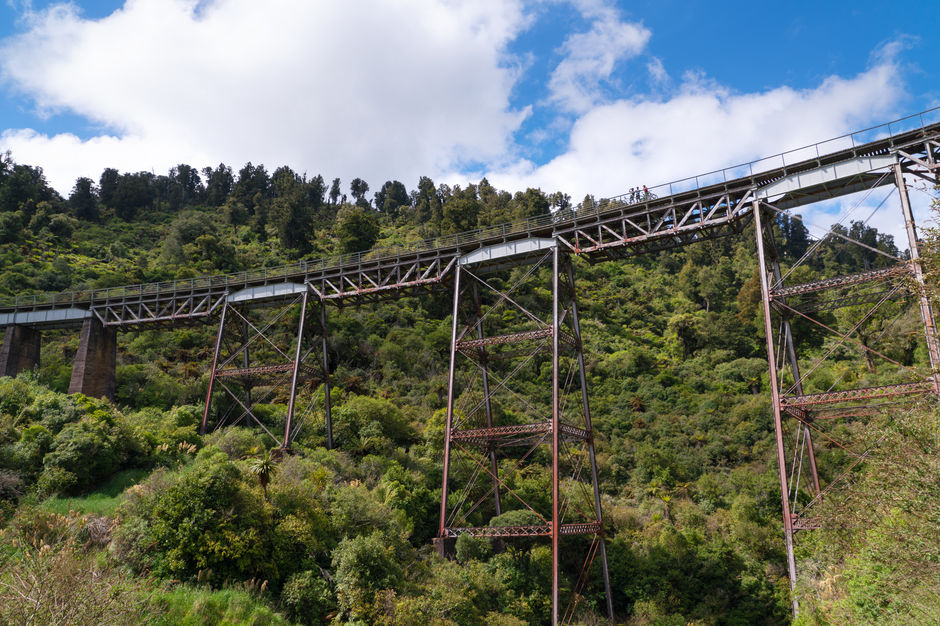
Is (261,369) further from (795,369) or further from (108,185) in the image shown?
(108,185)

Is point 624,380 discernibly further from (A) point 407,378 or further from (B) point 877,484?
Answer: (B) point 877,484

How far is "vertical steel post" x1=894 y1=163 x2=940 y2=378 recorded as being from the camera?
13699 millimetres

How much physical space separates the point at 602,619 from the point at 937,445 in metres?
14.2

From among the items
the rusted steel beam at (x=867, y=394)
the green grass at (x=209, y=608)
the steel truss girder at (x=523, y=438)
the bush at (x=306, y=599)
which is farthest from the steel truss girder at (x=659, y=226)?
the green grass at (x=209, y=608)

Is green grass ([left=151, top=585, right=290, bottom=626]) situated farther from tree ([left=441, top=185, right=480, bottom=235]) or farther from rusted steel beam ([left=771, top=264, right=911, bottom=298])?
tree ([left=441, top=185, right=480, bottom=235])

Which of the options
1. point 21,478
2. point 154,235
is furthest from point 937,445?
point 154,235

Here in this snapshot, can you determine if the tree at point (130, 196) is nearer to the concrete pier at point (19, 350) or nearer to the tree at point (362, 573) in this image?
the concrete pier at point (19, 350)

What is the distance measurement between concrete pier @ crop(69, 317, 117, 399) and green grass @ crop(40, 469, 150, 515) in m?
10.9

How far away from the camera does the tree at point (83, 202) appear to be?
222ft

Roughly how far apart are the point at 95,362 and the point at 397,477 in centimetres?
1858

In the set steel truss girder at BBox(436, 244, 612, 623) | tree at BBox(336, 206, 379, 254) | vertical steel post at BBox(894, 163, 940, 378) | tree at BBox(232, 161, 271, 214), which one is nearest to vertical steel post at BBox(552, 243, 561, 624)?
steel truss girder at BBox(436, 244, 612, 623)

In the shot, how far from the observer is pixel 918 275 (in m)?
15.4

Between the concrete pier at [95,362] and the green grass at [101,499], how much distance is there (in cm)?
1092

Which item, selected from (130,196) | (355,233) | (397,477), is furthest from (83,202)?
(397,477)
